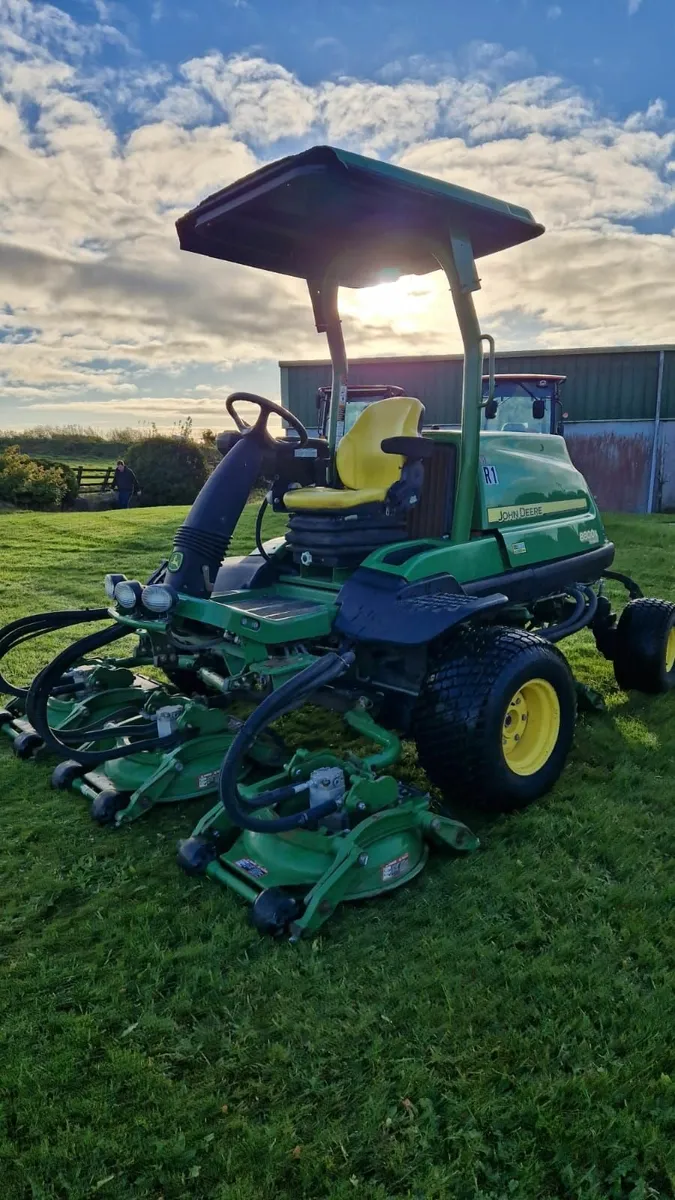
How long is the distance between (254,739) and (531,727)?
1501 millimetres

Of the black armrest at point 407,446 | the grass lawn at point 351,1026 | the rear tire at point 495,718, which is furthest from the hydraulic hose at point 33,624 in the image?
the rear tire at point 495,718

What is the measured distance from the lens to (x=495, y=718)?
122 inches

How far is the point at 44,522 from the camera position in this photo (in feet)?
45.3

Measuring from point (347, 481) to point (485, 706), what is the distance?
1.50 meters

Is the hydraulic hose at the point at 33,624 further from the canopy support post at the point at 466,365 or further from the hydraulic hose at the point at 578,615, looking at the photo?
the hydraulic hose at the point at 578,615

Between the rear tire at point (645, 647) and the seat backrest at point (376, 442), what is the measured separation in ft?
6.41

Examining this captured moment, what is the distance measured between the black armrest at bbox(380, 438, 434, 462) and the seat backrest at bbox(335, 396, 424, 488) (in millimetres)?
220

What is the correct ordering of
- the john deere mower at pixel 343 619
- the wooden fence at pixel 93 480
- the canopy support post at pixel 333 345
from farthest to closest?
the wooden fence at pixel 93 480 < the canopy support post at pixel 333 345 < the john deere mower at pixel 343 619

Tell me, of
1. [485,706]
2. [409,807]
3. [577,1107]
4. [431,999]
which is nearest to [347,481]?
[485,706]

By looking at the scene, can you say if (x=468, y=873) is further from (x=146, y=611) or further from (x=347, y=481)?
(x=347, y=481)

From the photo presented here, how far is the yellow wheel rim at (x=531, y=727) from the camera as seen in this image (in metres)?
3.45

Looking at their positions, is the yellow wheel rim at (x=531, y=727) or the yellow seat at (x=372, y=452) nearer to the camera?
the yellow wheel rim at (x=531, y=727)

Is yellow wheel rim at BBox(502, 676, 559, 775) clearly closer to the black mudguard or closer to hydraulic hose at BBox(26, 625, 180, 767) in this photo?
the black mudguard

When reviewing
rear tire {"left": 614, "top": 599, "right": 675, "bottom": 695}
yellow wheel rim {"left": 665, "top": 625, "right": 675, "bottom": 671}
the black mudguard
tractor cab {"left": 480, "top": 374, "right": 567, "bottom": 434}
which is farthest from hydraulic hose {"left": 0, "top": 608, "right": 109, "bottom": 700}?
tractor cab {"left": 480, "top": 374, "right": 567, "bottom": 434}
